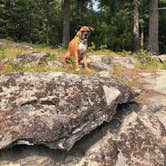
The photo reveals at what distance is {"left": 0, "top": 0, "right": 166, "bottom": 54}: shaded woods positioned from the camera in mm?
30844

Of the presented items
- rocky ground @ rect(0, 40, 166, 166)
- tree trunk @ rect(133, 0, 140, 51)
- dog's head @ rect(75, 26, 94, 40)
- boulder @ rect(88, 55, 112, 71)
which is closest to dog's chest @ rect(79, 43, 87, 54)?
dog's head @ rect(75, 26, 94, 40)

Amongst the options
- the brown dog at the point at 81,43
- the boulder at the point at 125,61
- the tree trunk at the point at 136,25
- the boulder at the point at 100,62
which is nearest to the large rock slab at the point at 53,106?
the brown dog at the point at 81,43

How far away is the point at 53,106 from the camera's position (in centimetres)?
795

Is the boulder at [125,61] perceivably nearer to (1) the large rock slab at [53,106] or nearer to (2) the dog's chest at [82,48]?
(2) the dog's chest at [82,48]

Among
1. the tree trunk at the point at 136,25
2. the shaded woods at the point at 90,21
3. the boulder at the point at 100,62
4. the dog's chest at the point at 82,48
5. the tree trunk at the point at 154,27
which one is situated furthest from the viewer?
the shaded woods at the point at 90,21

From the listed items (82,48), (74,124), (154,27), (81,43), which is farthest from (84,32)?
(154,27)

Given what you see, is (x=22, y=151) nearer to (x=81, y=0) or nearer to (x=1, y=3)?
(x=81, y=0)

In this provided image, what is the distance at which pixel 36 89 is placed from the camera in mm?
8250

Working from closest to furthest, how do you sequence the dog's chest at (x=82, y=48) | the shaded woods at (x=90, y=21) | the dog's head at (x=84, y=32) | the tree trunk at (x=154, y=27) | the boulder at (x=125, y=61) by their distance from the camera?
the dog's head at (x=84, y=32), the dog's chest at (x=82, y=48), the boulder at (x=125, y=61), the tree trunk at (x=154, y=27), the shaded woods at (x=90, y=21)

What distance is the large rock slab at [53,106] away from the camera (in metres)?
7.48

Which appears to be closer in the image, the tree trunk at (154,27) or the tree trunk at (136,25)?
the tree trunk at (154,27)

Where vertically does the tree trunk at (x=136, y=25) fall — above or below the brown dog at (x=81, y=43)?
above

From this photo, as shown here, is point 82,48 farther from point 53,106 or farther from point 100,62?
point 53,106

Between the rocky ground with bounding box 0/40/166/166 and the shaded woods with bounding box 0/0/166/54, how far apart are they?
1753 cm
